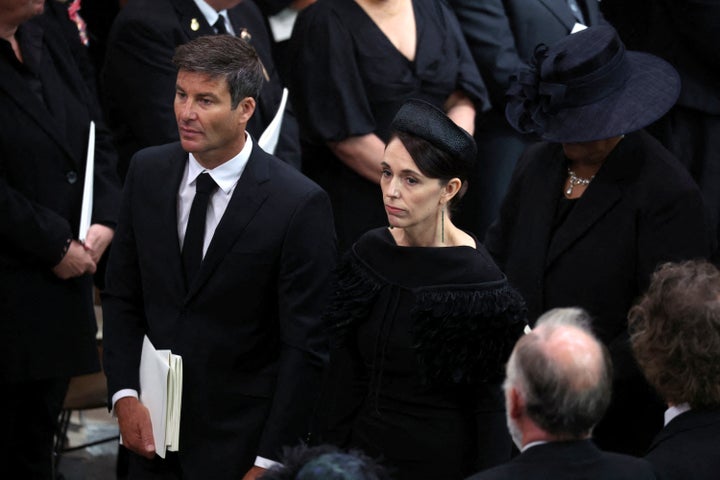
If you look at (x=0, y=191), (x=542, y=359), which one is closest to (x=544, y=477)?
(x=542, y=359)

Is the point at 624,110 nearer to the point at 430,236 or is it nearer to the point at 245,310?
the point at 430,236

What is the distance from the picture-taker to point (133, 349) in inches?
166

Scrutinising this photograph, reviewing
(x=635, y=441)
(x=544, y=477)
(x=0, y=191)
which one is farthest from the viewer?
(x=0, y=191)

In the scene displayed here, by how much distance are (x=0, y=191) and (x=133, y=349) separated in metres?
0.94

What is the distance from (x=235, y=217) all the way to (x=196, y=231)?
131 millimetres

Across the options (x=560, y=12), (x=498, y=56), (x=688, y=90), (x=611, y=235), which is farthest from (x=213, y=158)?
(x=560, y=12)

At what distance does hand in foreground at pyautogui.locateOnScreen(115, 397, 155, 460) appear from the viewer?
4.09 metres

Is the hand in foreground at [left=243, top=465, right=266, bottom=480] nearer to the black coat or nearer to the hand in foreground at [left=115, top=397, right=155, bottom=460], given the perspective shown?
the hand in foreground at [left=115, top=397, right=155, bottom=460]

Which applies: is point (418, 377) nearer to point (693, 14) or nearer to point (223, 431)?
point (223, 431)

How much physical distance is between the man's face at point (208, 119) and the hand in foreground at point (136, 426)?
76 centimetres

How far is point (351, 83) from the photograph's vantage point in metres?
5.64

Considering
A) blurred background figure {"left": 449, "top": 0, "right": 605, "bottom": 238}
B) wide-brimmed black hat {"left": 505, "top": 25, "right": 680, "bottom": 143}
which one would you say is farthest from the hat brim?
blurred background figure {"left": 449, "top": 0, "right": 605, "bottom": 238}

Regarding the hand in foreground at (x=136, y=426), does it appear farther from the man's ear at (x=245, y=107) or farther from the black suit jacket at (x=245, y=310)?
the man's ear at (x=245, y=107)

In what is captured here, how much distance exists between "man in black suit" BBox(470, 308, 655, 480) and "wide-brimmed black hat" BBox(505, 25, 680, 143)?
1.45 metres
